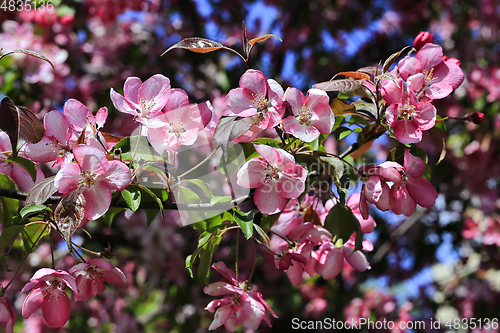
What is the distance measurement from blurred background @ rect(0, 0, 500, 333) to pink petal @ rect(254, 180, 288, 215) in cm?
190

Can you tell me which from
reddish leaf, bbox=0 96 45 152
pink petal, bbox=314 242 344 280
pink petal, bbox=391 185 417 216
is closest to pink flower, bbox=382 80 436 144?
pink petal, bbox=391 185 417 216

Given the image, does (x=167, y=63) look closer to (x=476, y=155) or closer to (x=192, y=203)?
(x=192, y=203)

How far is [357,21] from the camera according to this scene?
12.1 feet

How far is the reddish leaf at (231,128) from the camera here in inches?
27.4

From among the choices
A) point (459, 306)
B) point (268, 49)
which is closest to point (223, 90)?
point (268, 49)

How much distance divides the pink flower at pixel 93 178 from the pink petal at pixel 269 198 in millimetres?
250

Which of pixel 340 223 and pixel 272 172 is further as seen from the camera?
pixel 340 223

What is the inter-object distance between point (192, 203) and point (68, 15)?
82.8 inches

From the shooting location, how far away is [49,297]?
30.3 inches

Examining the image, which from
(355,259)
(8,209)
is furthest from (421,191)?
(8,209)

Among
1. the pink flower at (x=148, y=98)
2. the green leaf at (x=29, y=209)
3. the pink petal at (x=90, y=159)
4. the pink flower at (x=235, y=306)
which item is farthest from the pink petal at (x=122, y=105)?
the pink flower at (x=235, y=306)

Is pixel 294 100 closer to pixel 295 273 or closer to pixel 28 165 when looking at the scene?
pixel 295 273

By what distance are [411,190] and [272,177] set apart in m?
0.31

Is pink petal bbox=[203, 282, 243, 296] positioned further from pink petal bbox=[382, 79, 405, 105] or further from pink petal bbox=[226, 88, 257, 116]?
pink petal bbox=[382, 79, 405, 105]
